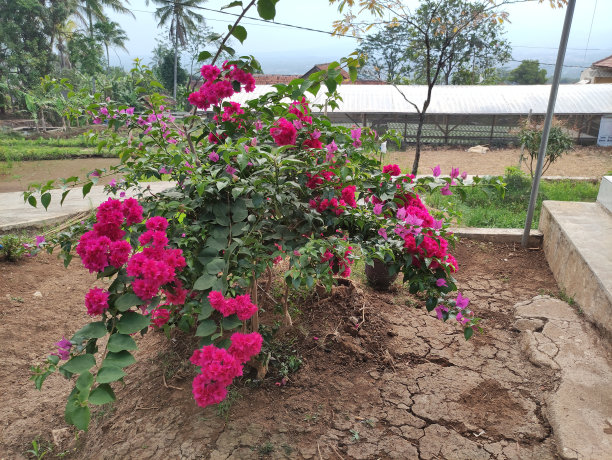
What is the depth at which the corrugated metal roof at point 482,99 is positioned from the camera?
37.5 feet

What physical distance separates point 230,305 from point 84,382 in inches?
14.5

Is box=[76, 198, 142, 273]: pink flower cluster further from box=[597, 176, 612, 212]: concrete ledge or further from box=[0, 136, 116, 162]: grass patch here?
box=[0, 136, 116, 162]: grass patch

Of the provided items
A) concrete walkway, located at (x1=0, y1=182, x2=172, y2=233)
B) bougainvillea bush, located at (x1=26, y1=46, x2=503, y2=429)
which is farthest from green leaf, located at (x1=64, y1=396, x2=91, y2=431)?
concrete walkway, located at (x1=0, y1=182, x2=172, y2=233)

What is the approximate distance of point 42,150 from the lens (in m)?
10.7

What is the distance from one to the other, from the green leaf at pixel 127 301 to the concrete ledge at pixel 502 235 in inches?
115

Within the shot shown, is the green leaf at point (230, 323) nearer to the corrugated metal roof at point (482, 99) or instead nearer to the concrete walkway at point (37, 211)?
the concrete walkway at point (37, 211)

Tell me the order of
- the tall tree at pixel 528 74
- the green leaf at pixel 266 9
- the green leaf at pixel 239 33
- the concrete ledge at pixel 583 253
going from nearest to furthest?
1. the green leaf at pixel 266 9
2. the green leaf at pixel 239 33
3. the concrete ledge at pixel 583 253
4. the tall tree at pixel 528 74

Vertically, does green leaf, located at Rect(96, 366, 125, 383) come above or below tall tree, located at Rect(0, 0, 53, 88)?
below

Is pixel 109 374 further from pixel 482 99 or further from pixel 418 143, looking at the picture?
pixel 482 99

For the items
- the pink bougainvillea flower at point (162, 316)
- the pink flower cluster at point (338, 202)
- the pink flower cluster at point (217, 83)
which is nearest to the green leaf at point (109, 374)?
the pink bougainvillea flower at point (162, 316)

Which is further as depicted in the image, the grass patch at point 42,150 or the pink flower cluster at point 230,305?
the grass patch at point 42,150

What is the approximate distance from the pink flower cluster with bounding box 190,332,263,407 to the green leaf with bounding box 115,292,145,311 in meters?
0.20

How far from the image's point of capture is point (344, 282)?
251 centimetres

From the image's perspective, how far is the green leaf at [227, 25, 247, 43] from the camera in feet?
4.83
